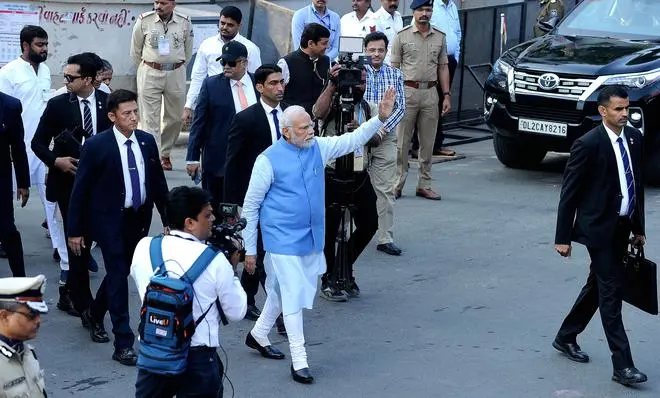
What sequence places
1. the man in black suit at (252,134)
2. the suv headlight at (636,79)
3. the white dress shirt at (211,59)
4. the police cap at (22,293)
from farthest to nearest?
the suv headlight at (636,79) < the white dress shirt at (211,59) < the man in black suit at (252,134) < the police cap at (22,293)

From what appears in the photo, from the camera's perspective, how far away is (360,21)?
1434 centimetres

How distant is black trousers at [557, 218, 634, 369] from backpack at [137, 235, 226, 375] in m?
3.01

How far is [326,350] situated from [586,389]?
1746 mm

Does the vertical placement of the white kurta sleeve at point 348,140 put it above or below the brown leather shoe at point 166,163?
above

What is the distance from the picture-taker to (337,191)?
966 centimetres

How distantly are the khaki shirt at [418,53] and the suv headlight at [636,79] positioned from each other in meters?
1.93

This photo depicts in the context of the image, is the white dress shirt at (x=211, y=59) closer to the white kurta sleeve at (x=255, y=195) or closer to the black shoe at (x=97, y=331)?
the black shoe at (x=97, y=331)

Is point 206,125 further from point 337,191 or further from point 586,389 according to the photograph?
point 586,389

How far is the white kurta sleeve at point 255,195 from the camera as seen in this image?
797 cm

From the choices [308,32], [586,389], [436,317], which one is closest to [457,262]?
[436,317]

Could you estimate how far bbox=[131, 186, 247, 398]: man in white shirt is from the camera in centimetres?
596

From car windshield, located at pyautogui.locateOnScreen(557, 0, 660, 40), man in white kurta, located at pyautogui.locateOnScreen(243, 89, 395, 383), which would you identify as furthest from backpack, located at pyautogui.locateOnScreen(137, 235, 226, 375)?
car windshield, located at pyautogui.locateOnScreen(557, 0, 660, 40)

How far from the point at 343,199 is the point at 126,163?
6.50ft

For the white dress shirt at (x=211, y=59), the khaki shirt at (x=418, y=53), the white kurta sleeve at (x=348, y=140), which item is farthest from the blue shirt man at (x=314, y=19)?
the white kurta sleeve at (x=348, y=140)
